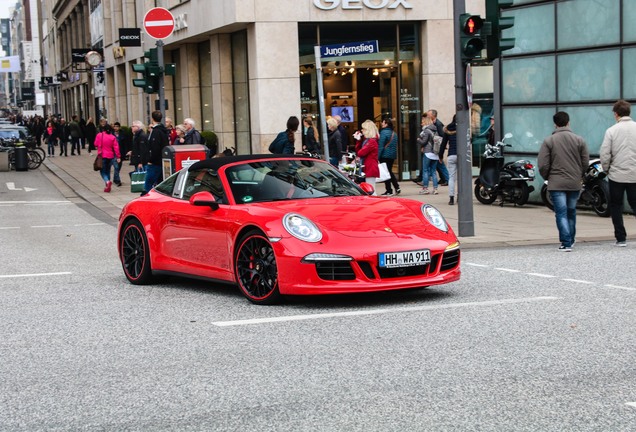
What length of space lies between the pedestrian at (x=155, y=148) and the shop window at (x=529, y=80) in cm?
669

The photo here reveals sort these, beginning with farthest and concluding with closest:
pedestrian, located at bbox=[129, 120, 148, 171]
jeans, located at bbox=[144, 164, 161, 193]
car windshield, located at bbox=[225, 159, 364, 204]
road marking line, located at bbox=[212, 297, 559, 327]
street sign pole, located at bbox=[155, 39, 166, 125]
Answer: pedestrian, located at bbox=[129, 120, 148, 171] → jeans, located at bbox=[144, 164, 161, 193] → street sign pole, located at bbox=[155, 39, 166, 125] → car windshield, located at bbox=[225, 159, 364, 204] → road marking line, located at bbox=[212, 297, 559, 327]

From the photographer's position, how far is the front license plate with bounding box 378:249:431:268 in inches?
355

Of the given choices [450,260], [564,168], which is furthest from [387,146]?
[450,260]

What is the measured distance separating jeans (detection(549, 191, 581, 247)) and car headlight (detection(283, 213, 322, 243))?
5.01 meters

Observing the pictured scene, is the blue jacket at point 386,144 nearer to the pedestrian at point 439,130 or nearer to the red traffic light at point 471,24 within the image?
the pedestrian at point 439,130

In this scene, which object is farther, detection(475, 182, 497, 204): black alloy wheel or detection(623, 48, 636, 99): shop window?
detection(475, 182, 497, 204): black alloy wheel

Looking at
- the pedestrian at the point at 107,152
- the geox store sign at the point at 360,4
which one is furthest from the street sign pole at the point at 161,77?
the geox store sign at the point at 360,4

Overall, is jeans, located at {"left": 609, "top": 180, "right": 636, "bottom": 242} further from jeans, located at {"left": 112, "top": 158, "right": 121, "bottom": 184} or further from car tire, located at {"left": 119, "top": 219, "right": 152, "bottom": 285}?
jeans, located at {"left": 112, "top": 158, "right": 121, "bottom": 184}

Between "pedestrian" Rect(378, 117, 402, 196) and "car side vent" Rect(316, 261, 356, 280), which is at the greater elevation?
"pedestrian" Rect(378, 117, 402, 196)

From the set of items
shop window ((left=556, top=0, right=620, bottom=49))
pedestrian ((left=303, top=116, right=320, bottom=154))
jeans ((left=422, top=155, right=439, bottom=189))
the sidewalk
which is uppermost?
shop window ((left=556, top=0, right=620, bottom=49))

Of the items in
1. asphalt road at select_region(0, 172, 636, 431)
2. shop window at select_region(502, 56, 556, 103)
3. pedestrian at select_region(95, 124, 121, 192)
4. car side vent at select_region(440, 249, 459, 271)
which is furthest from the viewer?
pedestrian at select_region(95, 124, 121, 192)

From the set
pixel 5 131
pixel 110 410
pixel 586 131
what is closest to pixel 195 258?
pixel 110 410

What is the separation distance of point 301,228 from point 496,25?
20.2ft

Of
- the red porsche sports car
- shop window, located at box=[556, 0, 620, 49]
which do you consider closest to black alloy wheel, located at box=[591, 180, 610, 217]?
shop window, located at box=[556, 0, 620, 49]
